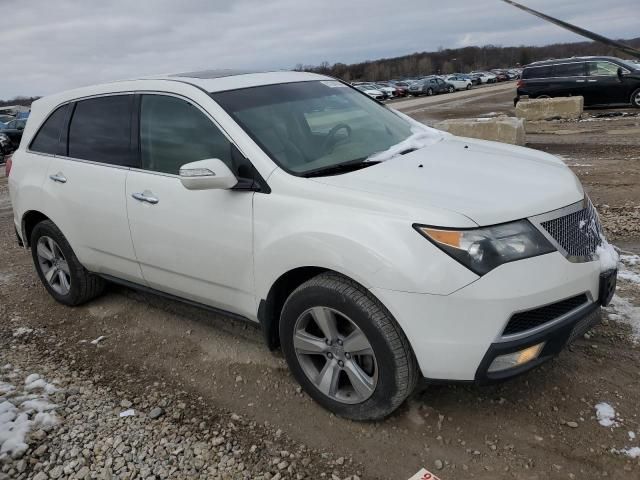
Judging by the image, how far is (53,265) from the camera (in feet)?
15.5

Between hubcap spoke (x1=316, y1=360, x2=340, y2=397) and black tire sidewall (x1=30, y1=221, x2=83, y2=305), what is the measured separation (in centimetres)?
246

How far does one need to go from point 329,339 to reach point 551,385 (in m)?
1.30

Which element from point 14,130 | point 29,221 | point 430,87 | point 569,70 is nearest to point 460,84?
point 430,87

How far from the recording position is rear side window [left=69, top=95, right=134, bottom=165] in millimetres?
3777

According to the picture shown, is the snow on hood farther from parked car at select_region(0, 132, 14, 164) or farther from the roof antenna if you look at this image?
parked car at select_region(0, 132, 14, 164)

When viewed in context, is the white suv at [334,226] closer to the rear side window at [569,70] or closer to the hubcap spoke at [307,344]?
the hubcap spoke at [307,344]

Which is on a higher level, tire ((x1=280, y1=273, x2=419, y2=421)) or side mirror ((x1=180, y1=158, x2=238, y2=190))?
side mirror ((x1=180, y1=158, x2=238, y2=190))

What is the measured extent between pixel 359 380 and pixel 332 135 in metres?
1.52

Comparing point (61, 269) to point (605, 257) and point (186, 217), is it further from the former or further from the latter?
point (605, 257)

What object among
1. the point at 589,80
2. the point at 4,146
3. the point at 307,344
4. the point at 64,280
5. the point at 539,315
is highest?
the point at 589,80

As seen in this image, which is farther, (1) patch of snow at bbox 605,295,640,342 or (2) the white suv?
(1) patch of snow at bbox 605,295,640,342

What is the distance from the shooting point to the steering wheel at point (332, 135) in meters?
3.31

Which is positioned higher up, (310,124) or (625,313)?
(310,124)

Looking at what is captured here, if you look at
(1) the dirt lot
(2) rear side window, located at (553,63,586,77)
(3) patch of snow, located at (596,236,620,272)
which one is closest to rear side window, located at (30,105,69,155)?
(1) the dirt lot
